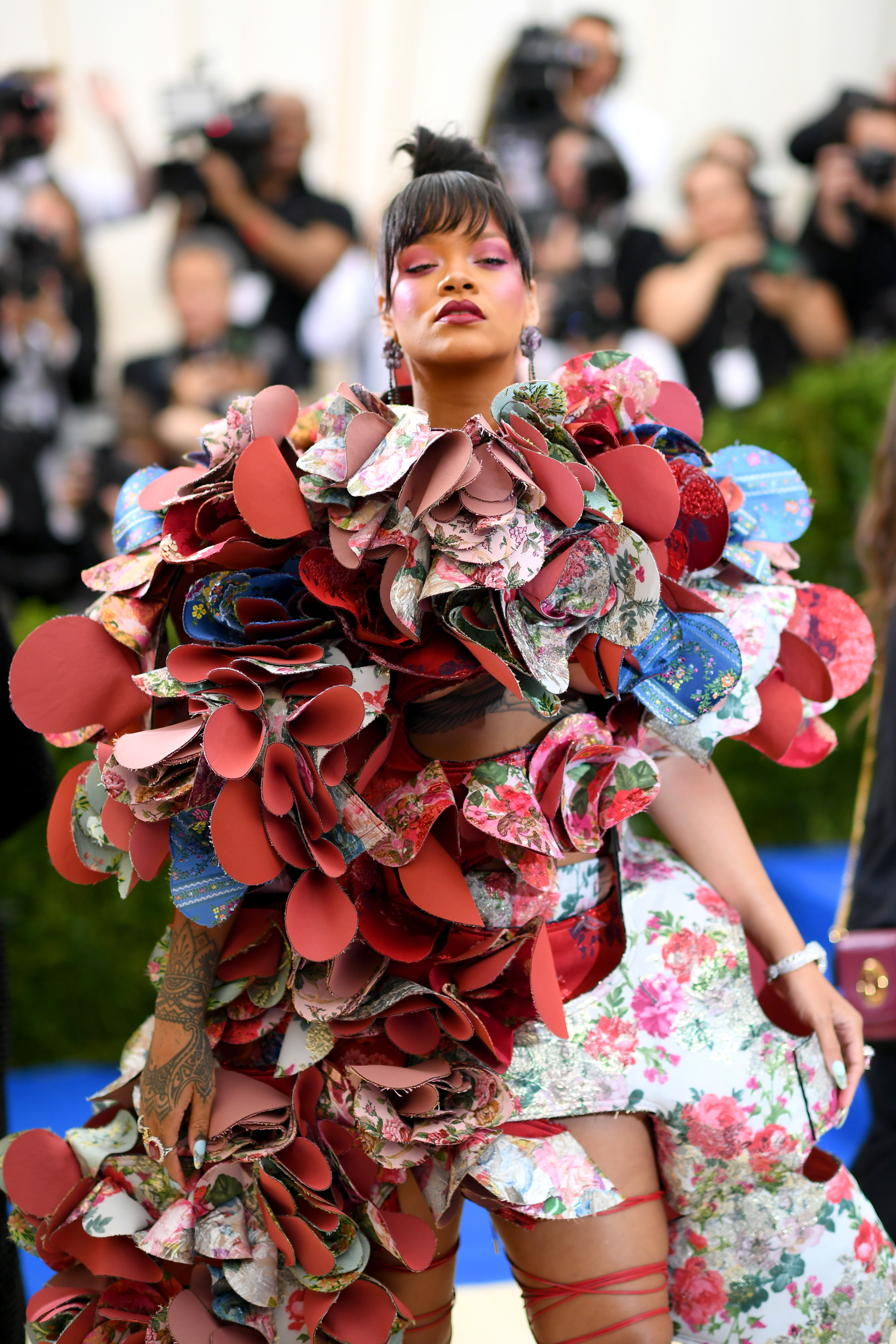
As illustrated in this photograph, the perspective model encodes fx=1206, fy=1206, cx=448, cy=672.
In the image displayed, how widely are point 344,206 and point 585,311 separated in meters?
1.09

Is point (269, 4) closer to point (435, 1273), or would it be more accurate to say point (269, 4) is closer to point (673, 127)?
point (673, 127)

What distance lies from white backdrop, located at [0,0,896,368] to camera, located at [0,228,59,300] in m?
0.32

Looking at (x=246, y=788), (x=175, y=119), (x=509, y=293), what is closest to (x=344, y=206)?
(x=175, y=119)

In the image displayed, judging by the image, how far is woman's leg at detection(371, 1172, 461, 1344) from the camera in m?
1.20

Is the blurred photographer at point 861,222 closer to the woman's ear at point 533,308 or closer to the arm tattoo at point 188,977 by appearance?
the woman's ear at point 533,308

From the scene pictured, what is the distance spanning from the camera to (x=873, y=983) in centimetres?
169

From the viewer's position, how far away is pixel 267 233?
4.81m

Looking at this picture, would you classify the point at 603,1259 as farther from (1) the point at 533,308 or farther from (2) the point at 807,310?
(2) the point at 807,310

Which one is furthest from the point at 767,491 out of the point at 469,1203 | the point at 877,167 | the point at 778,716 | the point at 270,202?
the point at 877,167

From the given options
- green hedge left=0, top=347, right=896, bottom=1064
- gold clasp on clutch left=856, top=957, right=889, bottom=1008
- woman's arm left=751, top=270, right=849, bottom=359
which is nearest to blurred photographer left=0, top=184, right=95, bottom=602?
green hedge left=0, top=347, right=896, bottom=1064

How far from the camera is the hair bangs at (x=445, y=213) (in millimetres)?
1268

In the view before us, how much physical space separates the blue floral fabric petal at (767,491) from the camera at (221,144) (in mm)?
4088

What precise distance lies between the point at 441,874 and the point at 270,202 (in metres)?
4.41

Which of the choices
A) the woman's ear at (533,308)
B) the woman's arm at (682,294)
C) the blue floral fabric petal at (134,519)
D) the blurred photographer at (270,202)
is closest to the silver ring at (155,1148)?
the blue floral fabric petal at (134,519)
